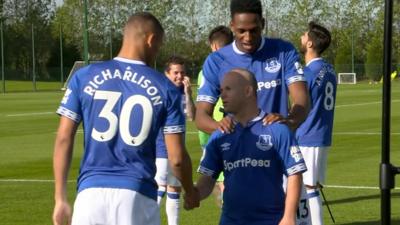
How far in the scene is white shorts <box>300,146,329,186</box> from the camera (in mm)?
9648

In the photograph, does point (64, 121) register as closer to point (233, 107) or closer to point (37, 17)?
point (233, 107)

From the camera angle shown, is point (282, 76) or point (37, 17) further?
point (37, 17)

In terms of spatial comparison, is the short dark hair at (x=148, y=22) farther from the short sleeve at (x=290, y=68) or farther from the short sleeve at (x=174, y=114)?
the short sleeve at (x=290, y=68)

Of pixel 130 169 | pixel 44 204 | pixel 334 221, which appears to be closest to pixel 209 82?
pixel 130 169

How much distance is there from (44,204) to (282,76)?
22.3 ft

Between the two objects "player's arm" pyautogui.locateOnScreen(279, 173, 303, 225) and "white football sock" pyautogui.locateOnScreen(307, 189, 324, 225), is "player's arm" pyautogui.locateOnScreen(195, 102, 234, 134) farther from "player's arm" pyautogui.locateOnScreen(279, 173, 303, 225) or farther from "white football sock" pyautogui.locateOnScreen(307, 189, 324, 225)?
"white football sock" pyautogui.locateOnScreen(307, 189, 324, 225)

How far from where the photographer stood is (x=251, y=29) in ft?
20.5

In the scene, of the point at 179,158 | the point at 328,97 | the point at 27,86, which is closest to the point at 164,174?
the point at 328,97

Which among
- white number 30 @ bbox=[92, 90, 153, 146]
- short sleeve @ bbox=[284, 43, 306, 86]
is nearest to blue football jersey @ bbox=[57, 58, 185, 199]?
white number 30 @ bbox=[92, 90, 153, 146]

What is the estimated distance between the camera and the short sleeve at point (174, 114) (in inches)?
216

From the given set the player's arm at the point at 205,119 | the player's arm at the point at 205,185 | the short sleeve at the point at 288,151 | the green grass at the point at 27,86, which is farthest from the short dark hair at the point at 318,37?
the green grass at the point at 27,86

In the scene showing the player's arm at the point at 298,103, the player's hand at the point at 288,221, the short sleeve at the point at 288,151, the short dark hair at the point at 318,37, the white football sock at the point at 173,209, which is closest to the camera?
the player's hand at the point at 288,221

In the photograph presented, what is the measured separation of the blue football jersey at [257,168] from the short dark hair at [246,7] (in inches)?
42.7

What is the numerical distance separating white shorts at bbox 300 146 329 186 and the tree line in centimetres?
7328
